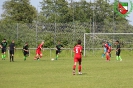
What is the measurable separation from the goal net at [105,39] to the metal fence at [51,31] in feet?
2.71

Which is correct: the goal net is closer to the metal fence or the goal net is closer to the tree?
the metal fence

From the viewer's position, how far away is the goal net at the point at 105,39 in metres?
51.2

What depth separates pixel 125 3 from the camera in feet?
195

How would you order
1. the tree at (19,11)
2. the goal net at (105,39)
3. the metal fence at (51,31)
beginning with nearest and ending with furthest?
the metal fence at (51,31) → the goal net at (105,39) → the tree at (19,11)

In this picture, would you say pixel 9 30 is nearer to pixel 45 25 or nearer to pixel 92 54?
pixel 45 25

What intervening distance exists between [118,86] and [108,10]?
56730 mm

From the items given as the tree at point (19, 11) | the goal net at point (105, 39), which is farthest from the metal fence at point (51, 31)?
the tree at point (19, 11)

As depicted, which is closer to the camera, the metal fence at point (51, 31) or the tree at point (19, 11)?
the metal fence at point (51, 31)

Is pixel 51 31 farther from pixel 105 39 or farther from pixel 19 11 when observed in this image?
pixel 19 11

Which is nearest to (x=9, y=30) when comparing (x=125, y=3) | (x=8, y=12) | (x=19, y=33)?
(x=19, y=33)

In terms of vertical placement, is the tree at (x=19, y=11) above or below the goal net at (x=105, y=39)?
above

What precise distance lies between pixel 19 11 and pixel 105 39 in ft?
112

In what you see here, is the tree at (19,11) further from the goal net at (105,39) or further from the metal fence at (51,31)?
the goal net at (105,39)

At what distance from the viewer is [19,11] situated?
82.2 m
